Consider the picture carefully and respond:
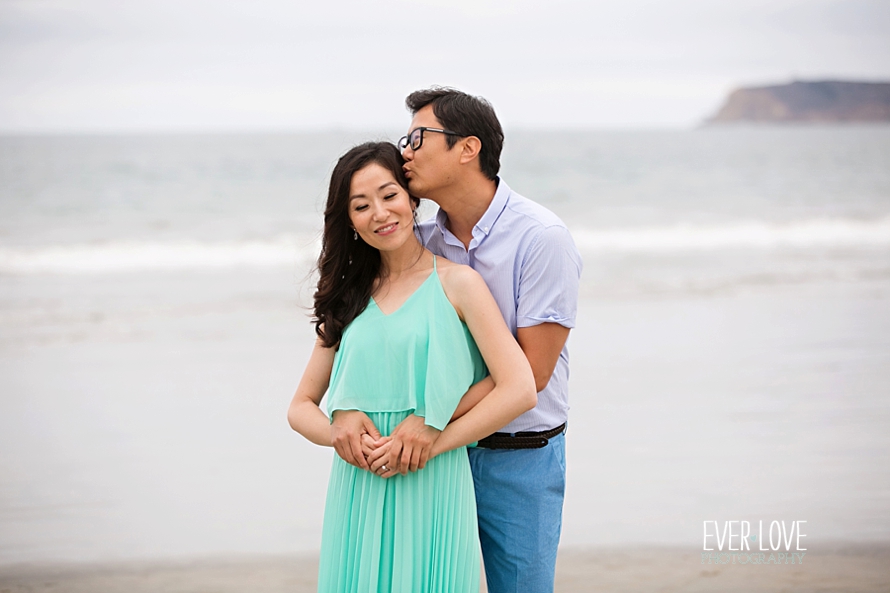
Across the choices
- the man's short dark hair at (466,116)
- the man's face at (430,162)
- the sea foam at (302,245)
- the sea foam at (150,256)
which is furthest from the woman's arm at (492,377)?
the sea foam at (150,256)

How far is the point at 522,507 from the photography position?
8.18ft

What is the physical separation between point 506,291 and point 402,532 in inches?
30.8

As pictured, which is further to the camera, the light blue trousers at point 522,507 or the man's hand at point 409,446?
the light blue trousers at point 522,507

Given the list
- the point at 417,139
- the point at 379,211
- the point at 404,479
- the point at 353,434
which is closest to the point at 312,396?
the point at 353,434

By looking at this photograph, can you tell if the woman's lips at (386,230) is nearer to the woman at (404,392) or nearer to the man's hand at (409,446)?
the woman at (404,392)

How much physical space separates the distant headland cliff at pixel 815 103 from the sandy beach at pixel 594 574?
50.6 m

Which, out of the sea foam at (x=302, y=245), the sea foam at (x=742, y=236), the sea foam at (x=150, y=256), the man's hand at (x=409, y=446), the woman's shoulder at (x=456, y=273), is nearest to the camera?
the man's hand at (x=409, y=446)

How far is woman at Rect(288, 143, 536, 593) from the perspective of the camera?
2.18 m

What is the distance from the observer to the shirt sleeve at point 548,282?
2.30 metres

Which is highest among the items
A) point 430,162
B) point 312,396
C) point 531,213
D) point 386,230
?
point 430,162

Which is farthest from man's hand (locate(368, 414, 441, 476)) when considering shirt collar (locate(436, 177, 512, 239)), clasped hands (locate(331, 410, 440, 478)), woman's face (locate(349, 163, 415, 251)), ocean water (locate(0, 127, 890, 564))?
ocean water (locate(0, 127, 890, 564))

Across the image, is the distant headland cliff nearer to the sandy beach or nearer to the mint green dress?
the sandy beach

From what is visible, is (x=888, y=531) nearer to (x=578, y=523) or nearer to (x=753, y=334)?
(x=578, y=523)

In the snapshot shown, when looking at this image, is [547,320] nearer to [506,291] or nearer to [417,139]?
[506,291]
